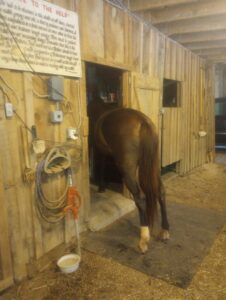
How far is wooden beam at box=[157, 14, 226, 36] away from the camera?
146 inches

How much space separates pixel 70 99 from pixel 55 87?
279mm

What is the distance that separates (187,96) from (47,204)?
4.06m

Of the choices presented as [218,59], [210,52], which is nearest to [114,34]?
[210,52]

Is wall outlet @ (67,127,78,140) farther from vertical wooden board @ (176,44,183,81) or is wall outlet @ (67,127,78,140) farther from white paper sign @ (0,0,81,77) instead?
vertical wooden board @ (176,44,183,81)

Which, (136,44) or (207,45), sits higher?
(207,45)

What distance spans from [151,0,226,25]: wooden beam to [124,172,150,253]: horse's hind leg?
235 centimetres

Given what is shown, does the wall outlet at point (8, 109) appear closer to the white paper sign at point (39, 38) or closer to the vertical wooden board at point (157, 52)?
the white paper sign at point (39, 38)

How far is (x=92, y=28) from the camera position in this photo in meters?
2.62

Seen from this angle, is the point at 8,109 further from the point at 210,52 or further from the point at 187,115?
the point at 210,52

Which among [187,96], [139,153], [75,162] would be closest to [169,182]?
[187,96]

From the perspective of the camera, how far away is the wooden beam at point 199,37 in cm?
428

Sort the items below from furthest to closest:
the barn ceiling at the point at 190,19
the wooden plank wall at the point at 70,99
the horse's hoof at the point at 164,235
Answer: the barn ceiling at the point at 190,19
the horse's hoof at the point at 164,235
the wooden plank wall at the point at 70,99

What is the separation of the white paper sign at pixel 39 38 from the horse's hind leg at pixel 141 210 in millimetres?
1216

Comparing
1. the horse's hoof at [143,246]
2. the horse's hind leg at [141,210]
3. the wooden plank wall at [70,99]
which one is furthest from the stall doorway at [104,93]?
the horse's hoof at [143,246]
